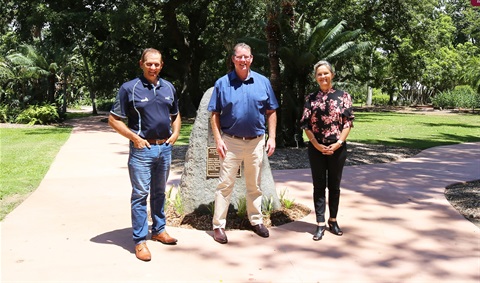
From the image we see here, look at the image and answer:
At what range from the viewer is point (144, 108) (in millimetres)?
4441

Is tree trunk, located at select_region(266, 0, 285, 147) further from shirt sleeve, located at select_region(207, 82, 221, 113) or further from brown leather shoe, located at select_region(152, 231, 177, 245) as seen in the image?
brown leather shoe, located at select_region(152, 231, 177, 245)

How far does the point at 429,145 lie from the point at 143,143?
1201 centimetres

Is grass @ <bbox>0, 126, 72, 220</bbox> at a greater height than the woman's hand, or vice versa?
the woman's hand

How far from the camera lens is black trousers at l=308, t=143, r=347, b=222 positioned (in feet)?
16.5

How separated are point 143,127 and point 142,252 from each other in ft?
3.76

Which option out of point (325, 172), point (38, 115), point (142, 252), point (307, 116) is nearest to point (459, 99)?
point (38, 115)

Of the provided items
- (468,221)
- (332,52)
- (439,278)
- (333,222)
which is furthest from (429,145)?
(439,278)

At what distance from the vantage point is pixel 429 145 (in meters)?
14.5

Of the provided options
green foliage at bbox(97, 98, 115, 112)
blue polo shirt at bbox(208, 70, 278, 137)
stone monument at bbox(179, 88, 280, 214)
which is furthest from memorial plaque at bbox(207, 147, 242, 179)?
green foliage at bbox(97, 98, 115, 112)

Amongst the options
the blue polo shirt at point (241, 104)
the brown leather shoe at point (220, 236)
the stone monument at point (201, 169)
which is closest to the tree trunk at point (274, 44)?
the stone monument at point (201, 169)

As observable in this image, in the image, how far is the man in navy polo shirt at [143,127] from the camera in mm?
4434

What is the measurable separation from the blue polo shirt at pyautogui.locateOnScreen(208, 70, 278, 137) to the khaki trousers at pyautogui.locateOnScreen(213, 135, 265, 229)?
116 millimetres

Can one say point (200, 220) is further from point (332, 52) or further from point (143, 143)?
point (332, 52)

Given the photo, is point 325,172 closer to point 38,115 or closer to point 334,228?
point 334,228
